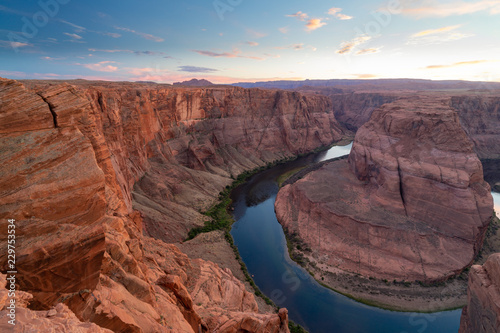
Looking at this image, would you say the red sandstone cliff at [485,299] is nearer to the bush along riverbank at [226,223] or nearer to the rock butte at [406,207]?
the bush along riverbank at [226,223]

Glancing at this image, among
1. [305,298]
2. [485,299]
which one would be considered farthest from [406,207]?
[485,299]

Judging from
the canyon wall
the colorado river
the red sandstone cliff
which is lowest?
the colorado river

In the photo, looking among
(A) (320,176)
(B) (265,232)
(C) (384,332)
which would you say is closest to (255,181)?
(A) (320,176)

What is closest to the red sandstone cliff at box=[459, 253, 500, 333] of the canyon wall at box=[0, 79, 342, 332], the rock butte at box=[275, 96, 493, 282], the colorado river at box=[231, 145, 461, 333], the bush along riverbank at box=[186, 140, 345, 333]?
the colorado river at box=[231, 145, 461, 333]

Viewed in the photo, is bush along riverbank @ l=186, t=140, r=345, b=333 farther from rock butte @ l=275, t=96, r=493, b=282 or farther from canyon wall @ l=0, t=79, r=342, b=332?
rock butte @ l=275, t=96, r=493, b=282

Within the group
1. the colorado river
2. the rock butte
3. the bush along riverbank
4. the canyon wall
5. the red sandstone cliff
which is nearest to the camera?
the canyon wall

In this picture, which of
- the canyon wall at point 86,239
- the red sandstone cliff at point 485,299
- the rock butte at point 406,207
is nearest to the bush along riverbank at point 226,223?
the canyon wall at point 86,239
